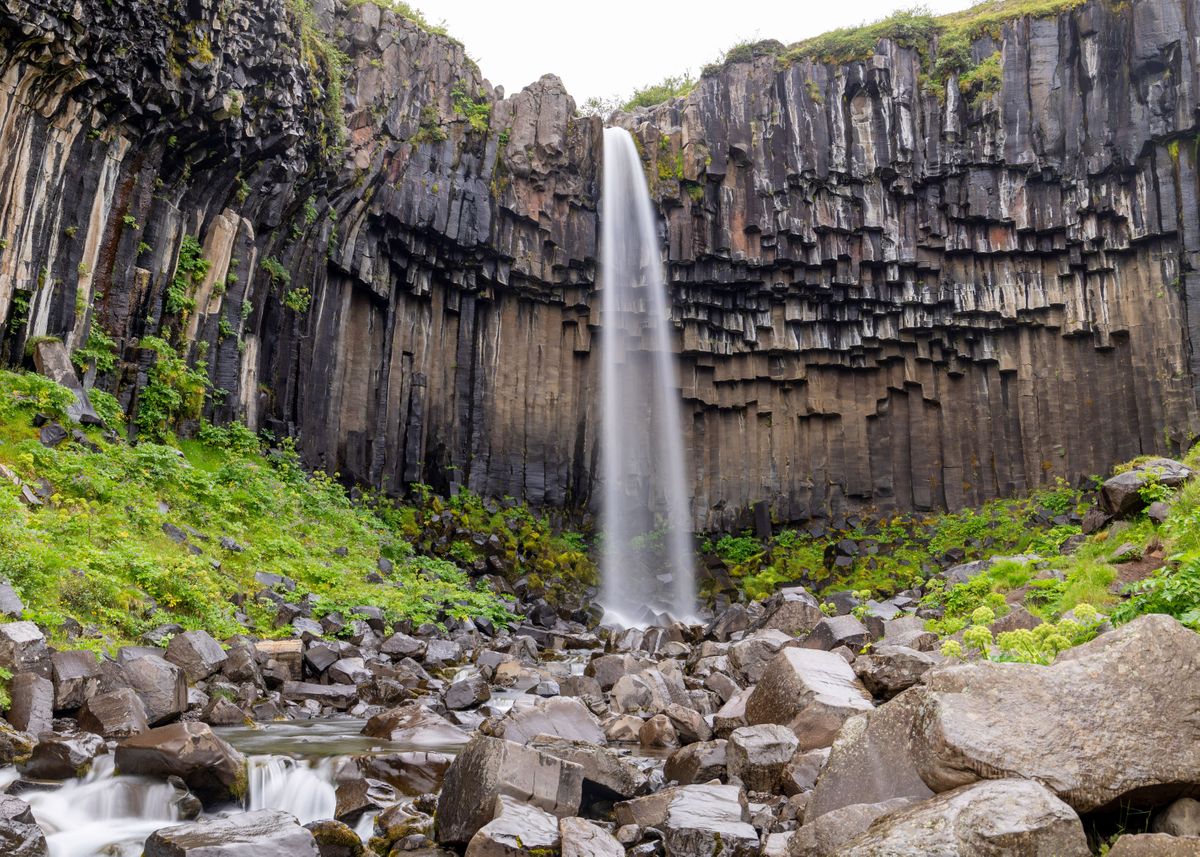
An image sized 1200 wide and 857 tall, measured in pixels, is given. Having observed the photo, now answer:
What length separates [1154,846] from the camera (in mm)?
3568

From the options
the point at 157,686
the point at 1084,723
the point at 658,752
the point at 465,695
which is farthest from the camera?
the point at 465,695

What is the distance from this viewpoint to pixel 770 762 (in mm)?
6598

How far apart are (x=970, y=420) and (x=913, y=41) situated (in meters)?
12.3

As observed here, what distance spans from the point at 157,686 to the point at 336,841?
136 inches

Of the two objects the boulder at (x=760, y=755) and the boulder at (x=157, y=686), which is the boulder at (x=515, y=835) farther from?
the boulder at (x=157, y=686)

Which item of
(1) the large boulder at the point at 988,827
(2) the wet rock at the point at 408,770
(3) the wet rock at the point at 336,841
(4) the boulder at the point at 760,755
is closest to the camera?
(1) the large boulder at the point at 988,827

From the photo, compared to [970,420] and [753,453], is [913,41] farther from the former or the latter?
[753,453]

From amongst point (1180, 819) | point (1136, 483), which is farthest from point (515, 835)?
point (1136, 483)

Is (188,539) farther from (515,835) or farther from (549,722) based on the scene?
(515,835)

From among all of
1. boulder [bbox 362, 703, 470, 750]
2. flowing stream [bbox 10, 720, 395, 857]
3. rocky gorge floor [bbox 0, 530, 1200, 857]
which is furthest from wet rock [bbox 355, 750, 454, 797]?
boulder [bbox 362, 703, 470, 750]

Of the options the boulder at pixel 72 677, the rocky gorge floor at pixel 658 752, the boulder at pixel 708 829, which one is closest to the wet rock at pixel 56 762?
the rocky gorge floor at pixel 658 752

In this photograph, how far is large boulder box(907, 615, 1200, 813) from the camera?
4.07 m

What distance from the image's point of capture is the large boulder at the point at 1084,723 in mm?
4070

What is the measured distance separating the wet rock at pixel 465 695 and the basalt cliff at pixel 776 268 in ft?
39.4
